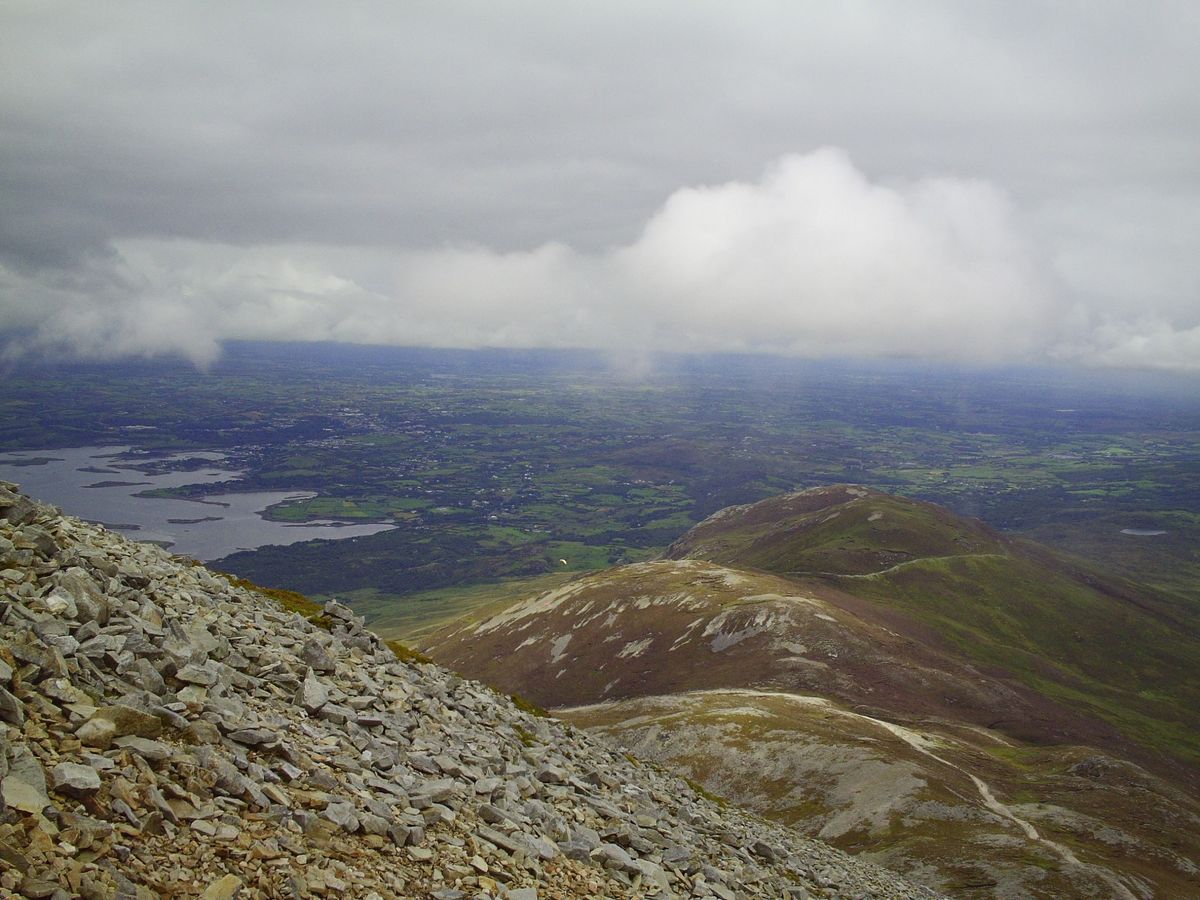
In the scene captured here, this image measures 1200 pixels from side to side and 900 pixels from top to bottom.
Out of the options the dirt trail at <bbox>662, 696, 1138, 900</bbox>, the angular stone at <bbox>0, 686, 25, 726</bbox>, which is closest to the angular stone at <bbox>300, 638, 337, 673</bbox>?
the angular stone at <bbox>0, 686, 25, 726</bbox>

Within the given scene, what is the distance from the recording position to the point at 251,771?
18234 millimetres

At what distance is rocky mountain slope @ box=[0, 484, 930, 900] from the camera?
47.6ft

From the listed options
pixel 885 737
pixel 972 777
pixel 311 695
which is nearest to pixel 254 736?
pixel 311 695

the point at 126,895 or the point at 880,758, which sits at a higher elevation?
the point at 126,895

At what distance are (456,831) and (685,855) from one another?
11.1 metres

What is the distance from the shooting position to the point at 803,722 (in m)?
115

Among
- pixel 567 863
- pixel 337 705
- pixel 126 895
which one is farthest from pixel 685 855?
pixel 126 895

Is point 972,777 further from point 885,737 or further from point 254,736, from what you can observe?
point 254,736

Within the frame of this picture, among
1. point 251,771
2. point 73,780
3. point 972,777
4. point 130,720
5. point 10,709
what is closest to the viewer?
point 73,780

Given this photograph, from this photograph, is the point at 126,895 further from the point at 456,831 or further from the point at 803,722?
the point at 803,722

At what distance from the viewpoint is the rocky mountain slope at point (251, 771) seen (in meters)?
14.5

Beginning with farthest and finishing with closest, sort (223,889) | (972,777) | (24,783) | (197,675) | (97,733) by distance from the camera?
(972,777) → (197,675) → (97,733) → (223,889) → (24,783)

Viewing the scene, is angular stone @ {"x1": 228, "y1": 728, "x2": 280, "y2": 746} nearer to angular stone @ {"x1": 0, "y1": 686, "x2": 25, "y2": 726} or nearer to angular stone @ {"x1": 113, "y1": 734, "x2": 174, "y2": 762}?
angular stone @ {"x1": 113, "y1": 734, "x2": 174, "y2": 762}

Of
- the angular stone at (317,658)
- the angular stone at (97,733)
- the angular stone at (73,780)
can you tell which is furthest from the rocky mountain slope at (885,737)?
the angular stone at (73,780)
